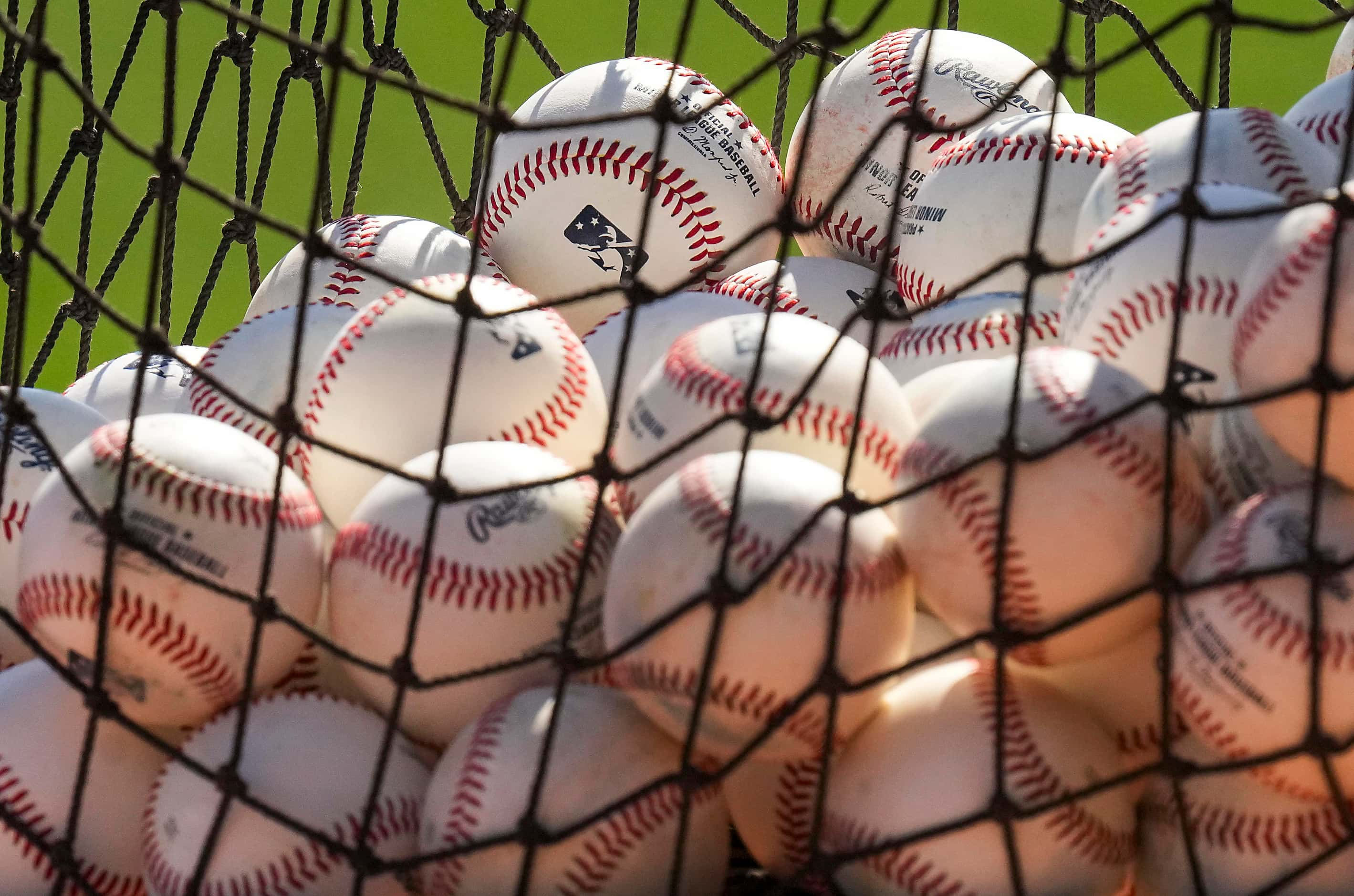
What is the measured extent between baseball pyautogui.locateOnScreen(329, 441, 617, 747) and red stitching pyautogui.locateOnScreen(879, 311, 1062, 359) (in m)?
0.32

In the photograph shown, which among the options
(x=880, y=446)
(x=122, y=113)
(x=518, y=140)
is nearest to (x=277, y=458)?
(x=880, y=446)

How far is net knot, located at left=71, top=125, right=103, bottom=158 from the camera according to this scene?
1.50 metres

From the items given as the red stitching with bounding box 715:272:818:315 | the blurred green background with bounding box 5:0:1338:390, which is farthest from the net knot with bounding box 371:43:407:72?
the blurred green background with bounding box 5:0:1338:390

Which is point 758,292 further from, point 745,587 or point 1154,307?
point 745,587

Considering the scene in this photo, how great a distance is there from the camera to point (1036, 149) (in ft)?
4.10

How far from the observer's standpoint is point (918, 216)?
1.30 m

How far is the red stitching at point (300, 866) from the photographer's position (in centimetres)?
89

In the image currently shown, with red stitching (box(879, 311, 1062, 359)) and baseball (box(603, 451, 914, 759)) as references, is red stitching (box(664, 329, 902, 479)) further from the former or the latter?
red stitching (box(879, 311, 1062, 359))

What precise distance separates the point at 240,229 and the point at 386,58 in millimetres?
254

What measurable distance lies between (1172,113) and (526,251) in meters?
3.90

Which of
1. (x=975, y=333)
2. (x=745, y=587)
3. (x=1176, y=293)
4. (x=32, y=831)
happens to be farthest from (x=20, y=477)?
(x=1176, y=293)

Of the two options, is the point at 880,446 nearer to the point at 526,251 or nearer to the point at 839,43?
the point at 839,43

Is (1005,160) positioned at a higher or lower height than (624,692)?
higher

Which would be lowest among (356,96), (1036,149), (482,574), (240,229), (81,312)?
(356,96)
